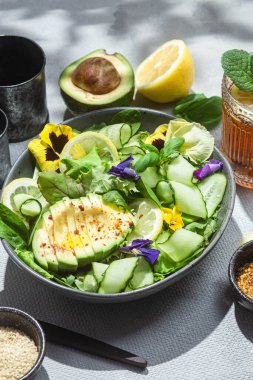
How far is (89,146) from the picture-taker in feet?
6.40

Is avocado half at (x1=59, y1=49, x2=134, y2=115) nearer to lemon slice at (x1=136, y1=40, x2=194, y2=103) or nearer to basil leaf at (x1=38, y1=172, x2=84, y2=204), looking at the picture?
lemon slice at (x1=136, y1=40, x2=194, y2=103)

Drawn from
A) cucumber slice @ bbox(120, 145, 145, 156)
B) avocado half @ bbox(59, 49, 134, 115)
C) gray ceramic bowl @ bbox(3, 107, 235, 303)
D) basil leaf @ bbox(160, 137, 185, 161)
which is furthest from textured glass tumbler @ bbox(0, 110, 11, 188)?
basil leaf @ bbox(160, 137, 185, 161)

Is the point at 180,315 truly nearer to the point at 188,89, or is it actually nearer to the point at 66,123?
the point at 66,123

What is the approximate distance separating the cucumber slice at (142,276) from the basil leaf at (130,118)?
1.59 feet

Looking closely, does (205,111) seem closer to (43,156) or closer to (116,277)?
(43,156)

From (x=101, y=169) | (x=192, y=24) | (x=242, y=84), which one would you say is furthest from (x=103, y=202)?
(x=192, y=24)

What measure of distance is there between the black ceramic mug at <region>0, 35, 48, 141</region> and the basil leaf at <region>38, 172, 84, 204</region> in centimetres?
38

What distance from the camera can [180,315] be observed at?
1748 millimetres

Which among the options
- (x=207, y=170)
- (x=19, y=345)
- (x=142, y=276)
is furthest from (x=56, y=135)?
(x=19, y=345)

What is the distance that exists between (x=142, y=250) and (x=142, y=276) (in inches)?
2.3

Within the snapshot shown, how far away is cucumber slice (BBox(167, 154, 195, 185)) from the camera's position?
1.85 meters

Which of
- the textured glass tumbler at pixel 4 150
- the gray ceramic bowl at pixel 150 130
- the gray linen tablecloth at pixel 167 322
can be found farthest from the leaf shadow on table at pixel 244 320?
the textured glass tumbler at pixel 4 150

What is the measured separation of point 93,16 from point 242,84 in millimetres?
873

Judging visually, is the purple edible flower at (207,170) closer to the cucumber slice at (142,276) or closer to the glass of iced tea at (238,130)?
the glass of iced tea at (238,130)
